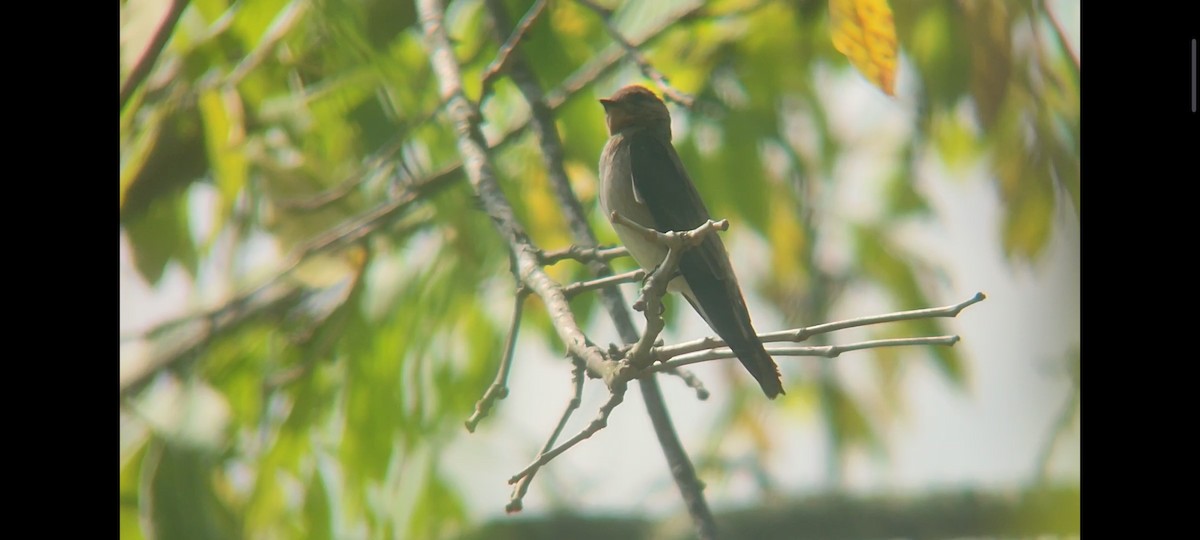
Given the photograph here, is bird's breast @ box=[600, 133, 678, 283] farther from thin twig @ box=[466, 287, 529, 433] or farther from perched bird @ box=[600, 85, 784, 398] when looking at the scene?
thin twig @ box=[466, 287, 529, 433]

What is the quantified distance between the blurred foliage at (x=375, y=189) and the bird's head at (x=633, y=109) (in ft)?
0.32

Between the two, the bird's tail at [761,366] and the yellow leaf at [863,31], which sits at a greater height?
the yellow leaf at [863,31]

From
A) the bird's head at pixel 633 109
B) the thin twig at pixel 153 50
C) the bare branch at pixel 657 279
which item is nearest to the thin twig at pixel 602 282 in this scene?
the bare branch at pixel 657 279

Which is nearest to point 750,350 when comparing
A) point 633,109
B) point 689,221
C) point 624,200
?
point 689,221

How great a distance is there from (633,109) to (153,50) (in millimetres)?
1223

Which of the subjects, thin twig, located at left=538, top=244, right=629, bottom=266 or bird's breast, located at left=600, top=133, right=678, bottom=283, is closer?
thin twig, located at left=538, top=244, right=629, bottom=266

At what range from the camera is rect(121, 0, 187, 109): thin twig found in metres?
2.84

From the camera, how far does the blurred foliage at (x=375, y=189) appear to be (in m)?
3.12

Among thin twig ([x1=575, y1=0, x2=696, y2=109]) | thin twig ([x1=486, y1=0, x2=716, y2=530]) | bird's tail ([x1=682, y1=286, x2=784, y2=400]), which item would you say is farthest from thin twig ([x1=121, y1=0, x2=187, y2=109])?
bird's tail ([x1=682, y1=286, x2=784, y2=400])

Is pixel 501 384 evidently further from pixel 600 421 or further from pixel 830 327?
pixel 830 327

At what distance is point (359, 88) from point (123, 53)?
58 cm

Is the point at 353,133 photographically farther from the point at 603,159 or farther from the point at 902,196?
the point at 902,196

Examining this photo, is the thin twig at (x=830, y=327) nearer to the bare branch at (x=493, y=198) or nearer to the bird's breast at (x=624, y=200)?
the bare branch at (x=493, y=198)
